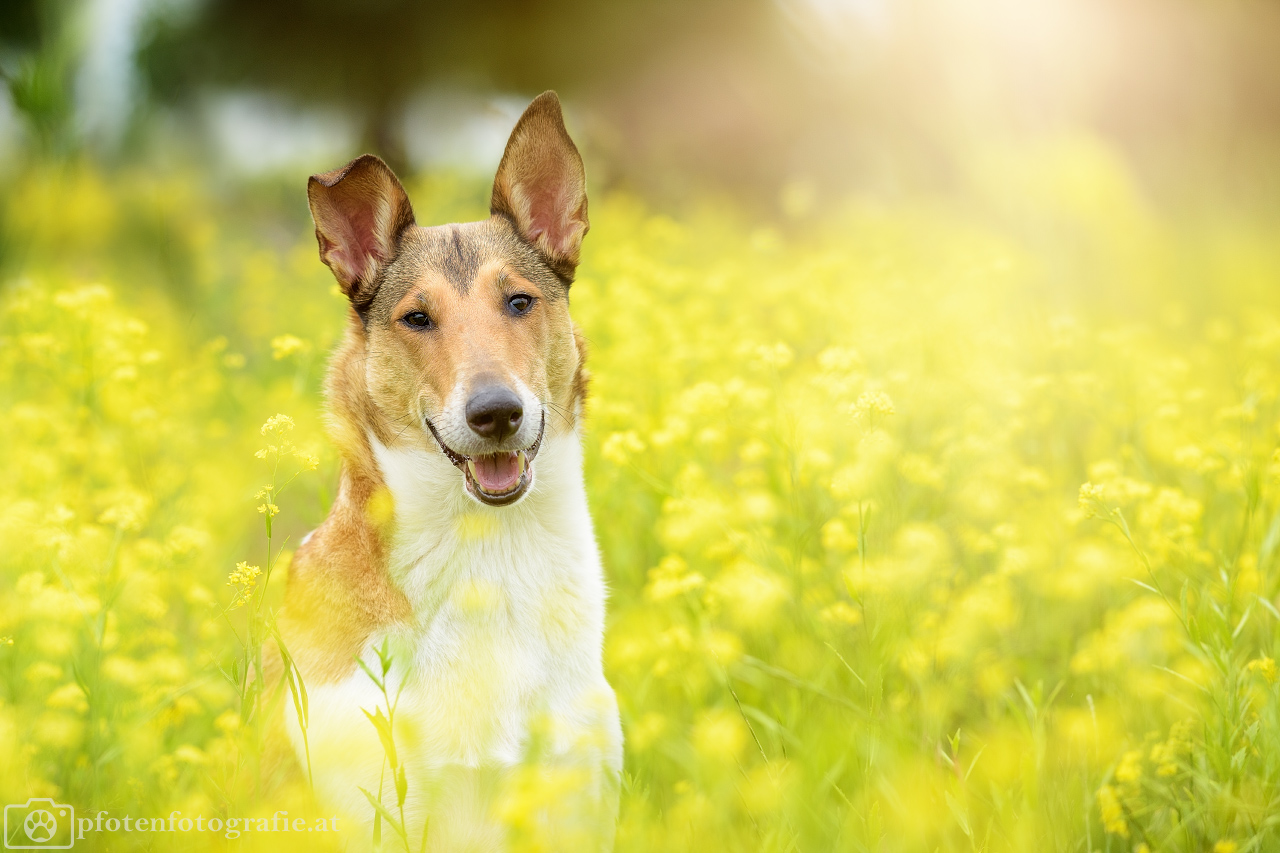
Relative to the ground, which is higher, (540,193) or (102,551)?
(540,193)

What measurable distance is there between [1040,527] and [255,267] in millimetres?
8086

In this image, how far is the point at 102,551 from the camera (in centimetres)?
349

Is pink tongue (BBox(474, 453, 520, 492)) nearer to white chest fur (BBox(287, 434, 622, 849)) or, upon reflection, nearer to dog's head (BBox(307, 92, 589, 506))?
dog's head (BBox(307, 92, 589, 506))

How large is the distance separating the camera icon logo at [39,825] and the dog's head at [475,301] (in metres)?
1.56

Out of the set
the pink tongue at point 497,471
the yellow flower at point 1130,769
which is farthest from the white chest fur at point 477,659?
the yellow flower at point 1130,769

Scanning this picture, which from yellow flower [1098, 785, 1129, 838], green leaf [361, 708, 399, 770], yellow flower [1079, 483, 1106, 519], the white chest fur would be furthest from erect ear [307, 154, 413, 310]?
yellow flower [1098, 785, 1129, 838]

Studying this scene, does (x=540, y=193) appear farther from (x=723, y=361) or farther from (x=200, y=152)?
(x=200, y=152)

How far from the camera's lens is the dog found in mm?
2602

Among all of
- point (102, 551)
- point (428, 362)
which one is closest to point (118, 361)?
point (102, 551)

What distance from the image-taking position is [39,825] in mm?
2682

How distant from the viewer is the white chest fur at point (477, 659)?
259 cm

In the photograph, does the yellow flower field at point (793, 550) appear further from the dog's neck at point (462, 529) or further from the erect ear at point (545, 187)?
the erect ear at point (545, 187)

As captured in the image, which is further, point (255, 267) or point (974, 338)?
point (255, 267)

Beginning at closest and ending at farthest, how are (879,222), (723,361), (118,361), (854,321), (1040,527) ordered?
(1040,527)
(118,361)
(854,321)
(723,361)
(879,222)
